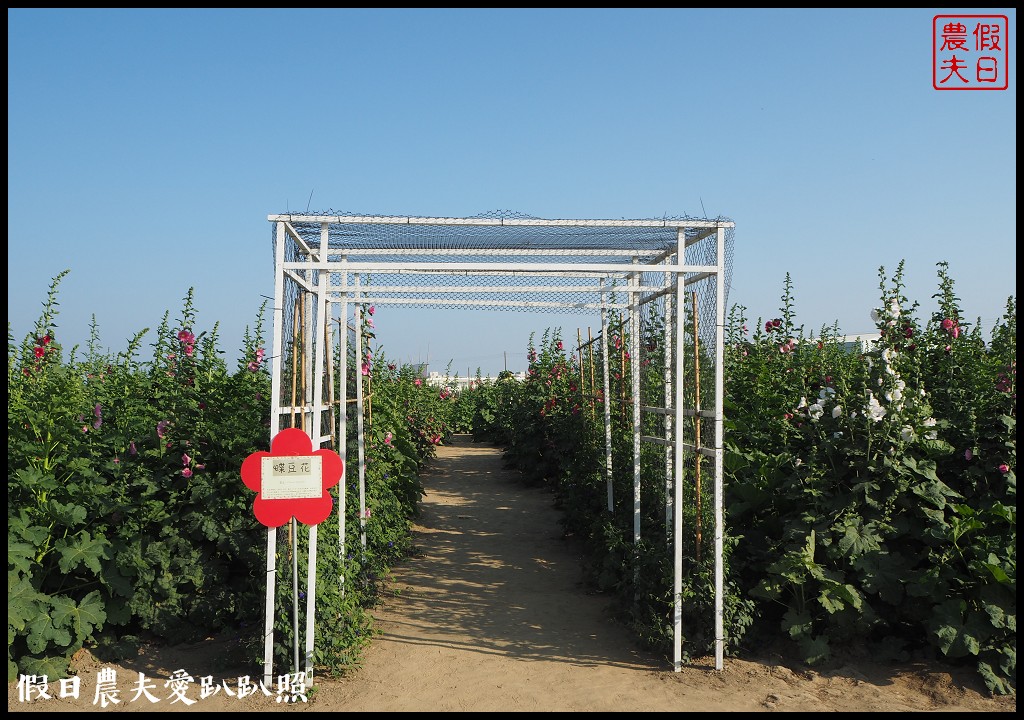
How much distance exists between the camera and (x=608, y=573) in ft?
21.8

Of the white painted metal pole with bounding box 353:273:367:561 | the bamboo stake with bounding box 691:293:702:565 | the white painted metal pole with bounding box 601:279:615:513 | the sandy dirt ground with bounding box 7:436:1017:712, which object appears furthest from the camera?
the white painted metal pole with bounding box 601:279:615:513

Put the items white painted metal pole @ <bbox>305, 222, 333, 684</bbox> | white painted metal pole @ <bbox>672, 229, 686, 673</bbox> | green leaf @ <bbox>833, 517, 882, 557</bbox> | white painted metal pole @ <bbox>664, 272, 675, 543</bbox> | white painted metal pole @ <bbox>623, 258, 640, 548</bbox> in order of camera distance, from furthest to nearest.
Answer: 1. white painted metal pole @ <bbox>623, 258, 640, 548</bbox>
2. white painted metal pole @ <bbox>664, 272, 675, 543</bbox>
3. white painted metal pole @ <bbox>672, 229, 686, 673</bbox>
4. green leaf @ <bbox>833, 517, 882, 557</bbox>
5. white painted metal pole @ <bbox>305, 222, 333, 684</bbox>

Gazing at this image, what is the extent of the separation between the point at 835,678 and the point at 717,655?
0.68m

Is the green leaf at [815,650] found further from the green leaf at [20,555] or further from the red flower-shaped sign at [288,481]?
the green leaf at [20,555]

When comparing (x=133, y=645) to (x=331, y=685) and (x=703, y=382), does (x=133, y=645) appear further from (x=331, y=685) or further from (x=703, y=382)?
(x=703, y=382)

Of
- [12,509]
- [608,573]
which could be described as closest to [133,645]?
[12,509]

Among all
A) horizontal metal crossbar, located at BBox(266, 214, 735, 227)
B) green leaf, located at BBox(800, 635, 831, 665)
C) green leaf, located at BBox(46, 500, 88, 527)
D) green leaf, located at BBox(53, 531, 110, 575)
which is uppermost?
horizontal metal crossbar, located at BBox(266, 214, 735, 227)

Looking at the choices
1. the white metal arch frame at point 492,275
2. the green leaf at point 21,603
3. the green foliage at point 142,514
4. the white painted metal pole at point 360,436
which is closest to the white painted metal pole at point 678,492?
the white metal arch frame at point 492,275

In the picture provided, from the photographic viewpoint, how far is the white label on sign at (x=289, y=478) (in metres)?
4.61

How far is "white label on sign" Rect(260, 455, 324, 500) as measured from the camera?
4605 millimetres

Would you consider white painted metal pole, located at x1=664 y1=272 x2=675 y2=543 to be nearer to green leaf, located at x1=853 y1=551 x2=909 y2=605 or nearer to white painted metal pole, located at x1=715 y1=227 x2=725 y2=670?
white painted metal pole, located at x1=715 y1=227 x2=725 y2=670

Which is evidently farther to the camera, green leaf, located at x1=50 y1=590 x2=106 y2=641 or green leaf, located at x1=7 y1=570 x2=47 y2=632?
green leaf, located at x1=50 y1=590 x2=106 y2=641

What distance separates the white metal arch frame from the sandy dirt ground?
0.29 m

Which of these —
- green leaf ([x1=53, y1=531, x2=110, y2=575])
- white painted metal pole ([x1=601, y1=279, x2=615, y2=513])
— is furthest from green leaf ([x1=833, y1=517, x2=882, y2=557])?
green leaf ([x1=53, y1=531, x2=110, y2=575])
